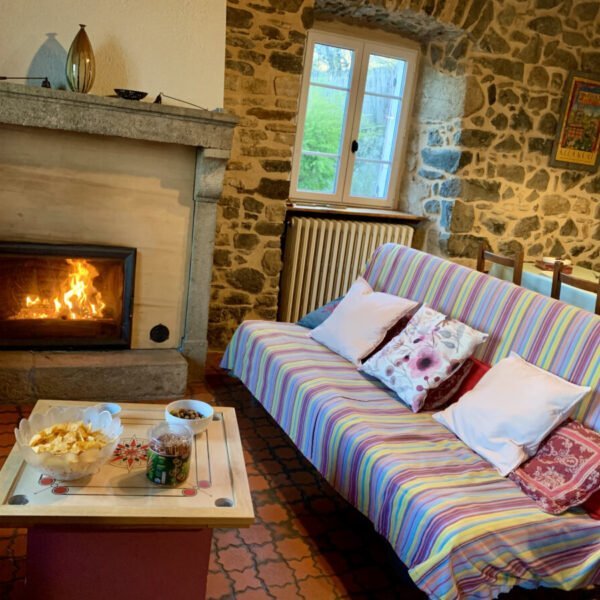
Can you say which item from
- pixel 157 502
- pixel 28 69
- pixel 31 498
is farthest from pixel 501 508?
pixel 28 69

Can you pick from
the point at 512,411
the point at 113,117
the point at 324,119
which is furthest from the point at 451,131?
the point at 512,411

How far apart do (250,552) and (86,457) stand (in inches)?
30.6

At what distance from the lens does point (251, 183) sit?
3.72 metres

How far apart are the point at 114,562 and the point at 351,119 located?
339 cm

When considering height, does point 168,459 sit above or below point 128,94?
below

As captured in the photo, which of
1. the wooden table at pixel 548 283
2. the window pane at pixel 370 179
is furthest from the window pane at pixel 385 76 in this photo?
the wooden table at pixel 548 283

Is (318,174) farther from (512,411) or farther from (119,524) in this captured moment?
(119,524)

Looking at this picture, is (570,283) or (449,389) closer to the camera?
(449,389)

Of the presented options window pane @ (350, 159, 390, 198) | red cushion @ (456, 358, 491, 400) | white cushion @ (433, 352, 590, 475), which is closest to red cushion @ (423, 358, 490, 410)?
red cushion @ (456, 358, 491, 400)

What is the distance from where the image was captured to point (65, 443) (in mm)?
1584

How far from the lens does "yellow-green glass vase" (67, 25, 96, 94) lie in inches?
106

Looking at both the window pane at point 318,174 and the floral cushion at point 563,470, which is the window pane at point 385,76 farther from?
the floral cushion at point 563,470

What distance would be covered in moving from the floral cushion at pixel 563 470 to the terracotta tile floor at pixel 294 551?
1.38ft

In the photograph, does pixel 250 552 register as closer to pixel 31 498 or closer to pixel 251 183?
pixel 31 498
